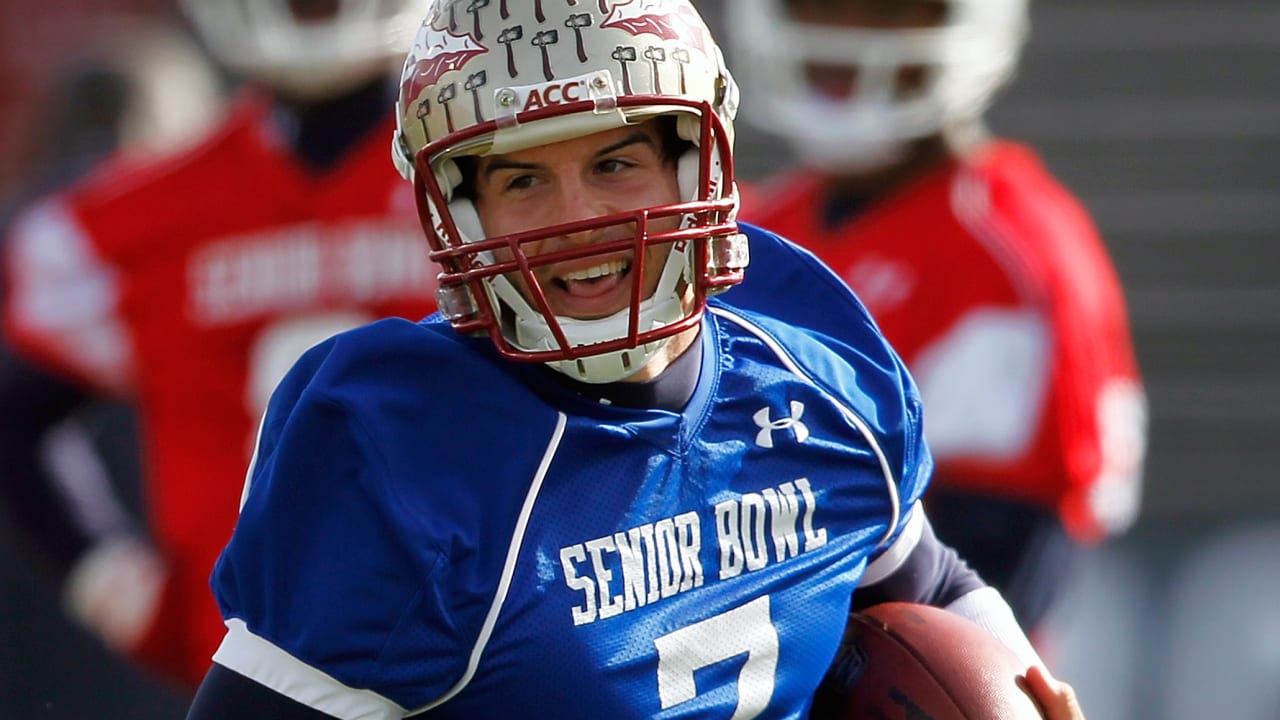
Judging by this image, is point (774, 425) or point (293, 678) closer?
point (293, 678)

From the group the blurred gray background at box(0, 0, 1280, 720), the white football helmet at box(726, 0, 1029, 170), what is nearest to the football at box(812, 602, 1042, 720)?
the white football helmet at box(726, 0, 1029, 170)

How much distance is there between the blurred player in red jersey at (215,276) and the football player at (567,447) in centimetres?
150

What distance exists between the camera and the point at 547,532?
201 centimetres

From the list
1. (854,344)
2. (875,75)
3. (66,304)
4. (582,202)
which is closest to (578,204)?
(582,202)

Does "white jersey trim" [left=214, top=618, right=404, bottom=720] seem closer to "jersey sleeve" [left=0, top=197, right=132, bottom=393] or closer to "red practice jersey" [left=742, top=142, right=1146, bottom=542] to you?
"red practice jersey" [left=742, top=142, right=1146, bottom=542]

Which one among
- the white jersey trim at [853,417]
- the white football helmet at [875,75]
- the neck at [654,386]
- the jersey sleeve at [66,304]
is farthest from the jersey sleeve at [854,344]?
the jersey sleeve at [66,304]

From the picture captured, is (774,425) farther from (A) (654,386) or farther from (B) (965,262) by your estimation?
(B) (965,262)

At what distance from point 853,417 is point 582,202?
14.8 inches

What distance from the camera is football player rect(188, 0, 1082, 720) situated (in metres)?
1.94

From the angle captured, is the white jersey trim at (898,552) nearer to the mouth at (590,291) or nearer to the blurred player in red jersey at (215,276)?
the mouth at (590,291)

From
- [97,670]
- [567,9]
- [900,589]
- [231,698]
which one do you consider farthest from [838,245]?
[97,670]

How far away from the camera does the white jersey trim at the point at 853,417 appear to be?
2.25 m

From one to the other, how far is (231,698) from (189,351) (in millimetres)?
1942

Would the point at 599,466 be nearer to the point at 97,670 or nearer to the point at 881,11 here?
the point at 881,11
